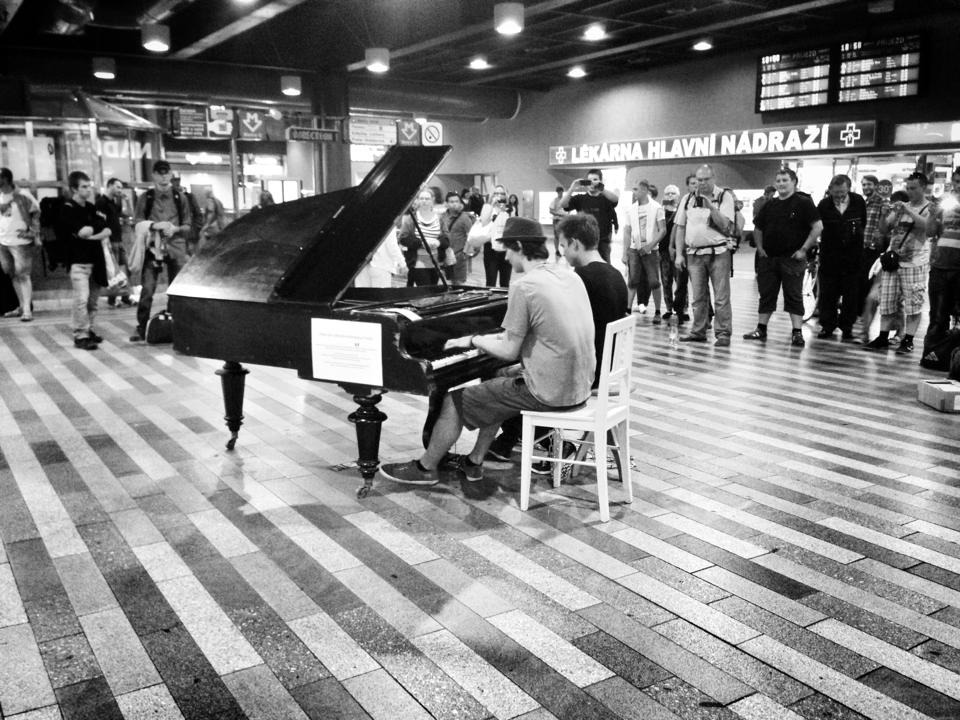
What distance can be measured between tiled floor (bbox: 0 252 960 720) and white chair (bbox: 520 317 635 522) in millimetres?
167

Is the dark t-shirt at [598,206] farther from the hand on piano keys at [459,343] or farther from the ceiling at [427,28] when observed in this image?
the hand on piano keys at [459,343]

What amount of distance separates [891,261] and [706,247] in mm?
1530

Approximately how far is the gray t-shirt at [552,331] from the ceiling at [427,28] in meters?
7.61

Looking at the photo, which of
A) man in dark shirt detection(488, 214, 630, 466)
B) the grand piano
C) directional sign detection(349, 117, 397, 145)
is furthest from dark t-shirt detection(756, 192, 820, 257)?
directional sign detection(349, 117, 397, 145)

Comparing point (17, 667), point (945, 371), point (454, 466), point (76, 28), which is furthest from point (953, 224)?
point (76, 28)

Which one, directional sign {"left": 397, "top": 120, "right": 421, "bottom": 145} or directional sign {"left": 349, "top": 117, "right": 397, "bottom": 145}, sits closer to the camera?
directional sign {"left": 397, "top": 120, "right": 421, "bottom": 145}

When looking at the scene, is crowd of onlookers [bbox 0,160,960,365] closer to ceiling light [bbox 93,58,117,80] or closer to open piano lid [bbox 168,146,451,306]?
open piano lid [bbox 168,146,451,306]

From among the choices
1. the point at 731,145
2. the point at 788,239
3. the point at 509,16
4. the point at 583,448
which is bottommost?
the point at 583,448

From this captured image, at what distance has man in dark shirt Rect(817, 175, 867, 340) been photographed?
7.71 metres

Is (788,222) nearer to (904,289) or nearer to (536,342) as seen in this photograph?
(904,289)

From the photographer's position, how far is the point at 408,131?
16.8m

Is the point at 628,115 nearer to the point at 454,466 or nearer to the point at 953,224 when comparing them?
the point at 953,224

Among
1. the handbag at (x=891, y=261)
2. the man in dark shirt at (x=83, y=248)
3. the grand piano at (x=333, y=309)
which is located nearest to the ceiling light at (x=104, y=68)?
the man in dark shirt at (x=83, y=248)

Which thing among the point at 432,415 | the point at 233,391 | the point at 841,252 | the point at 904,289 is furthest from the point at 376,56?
the point at 432,415
